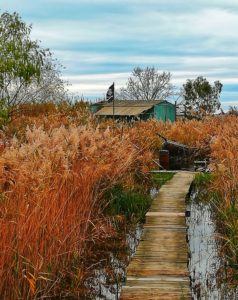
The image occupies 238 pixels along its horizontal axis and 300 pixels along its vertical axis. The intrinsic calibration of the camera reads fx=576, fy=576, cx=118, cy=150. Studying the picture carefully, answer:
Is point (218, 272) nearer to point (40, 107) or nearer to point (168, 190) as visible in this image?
point (168, 190)

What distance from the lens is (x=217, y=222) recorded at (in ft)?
28.8

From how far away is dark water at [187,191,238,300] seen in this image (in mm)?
5867

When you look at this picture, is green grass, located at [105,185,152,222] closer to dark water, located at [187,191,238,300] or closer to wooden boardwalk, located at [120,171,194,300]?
wooden boardwalk, located at [120,171,194,300]

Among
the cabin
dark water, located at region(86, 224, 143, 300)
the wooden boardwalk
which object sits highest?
the cabin

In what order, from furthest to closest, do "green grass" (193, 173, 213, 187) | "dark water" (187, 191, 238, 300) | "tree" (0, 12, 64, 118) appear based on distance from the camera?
"tree" (0, 12, 64, 118), "green grass" (193, 173, 213, 187), "dark water" (187, 191, 238, 300)

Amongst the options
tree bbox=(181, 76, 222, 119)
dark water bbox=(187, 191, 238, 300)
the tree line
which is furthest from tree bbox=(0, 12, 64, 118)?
tree bbox=(181, 76, 222, 119)

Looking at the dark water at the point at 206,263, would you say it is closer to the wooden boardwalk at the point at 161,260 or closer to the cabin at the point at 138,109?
the wooden boardwalk at the point at 161,260

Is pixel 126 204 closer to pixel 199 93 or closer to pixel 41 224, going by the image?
pixel 41 224

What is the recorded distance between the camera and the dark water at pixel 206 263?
5.87 meters

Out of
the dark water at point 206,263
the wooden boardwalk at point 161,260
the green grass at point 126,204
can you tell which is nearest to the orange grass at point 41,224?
the wooden boardwalk at point 161,260

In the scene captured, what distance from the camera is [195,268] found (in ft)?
22.0

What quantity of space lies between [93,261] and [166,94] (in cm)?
5977

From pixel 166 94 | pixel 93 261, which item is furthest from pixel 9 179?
pixel 166 94

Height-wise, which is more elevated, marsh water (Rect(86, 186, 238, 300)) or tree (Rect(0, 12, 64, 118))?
tree (Rect(0, 12, 64, 118))
